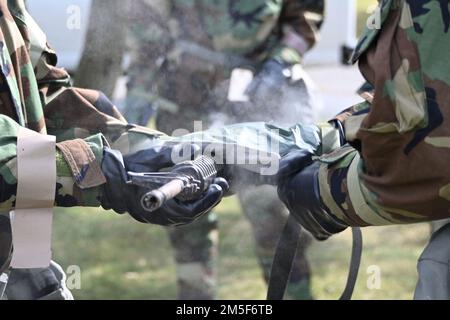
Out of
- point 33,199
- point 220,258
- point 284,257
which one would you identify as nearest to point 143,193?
point 33,199

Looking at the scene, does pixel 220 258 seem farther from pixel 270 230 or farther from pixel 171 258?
pixel 270 230

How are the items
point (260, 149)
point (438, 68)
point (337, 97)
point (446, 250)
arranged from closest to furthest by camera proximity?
point (438, 68), point (446, 250), point (260, 149), point (337, 97)

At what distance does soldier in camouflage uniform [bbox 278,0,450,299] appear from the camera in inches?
64.4

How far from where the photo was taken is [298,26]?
12.9 feet

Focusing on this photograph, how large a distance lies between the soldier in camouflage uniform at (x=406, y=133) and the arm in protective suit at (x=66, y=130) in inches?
11.9

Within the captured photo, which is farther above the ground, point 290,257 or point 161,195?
point 161,195

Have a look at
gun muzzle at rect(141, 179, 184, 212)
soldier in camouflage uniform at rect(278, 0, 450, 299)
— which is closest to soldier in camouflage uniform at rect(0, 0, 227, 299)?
gun muzzle at rect(141, 179, 184, 212)

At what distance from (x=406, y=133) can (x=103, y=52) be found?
2290 mm

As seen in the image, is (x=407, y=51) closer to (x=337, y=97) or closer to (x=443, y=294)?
(x=443, y=294)

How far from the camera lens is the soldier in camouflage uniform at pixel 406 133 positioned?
164cm

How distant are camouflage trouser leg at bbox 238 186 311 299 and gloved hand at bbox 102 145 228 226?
1776 millimetres

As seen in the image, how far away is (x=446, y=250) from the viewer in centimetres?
177
